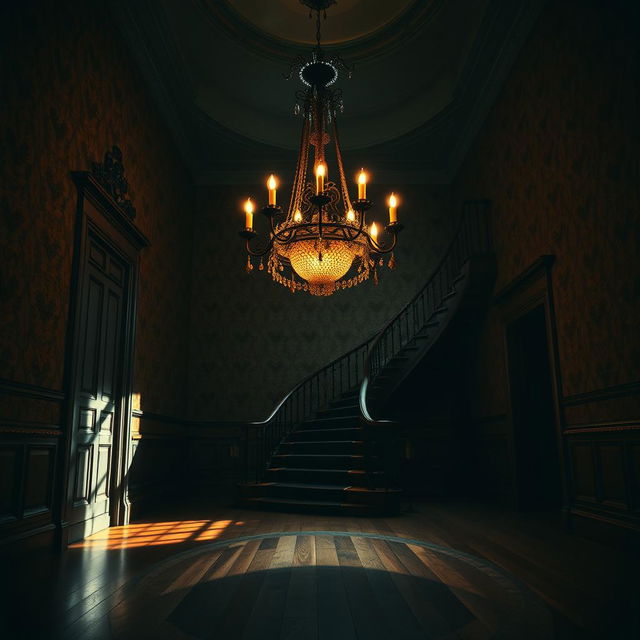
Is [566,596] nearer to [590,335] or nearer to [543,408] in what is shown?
[590,335]

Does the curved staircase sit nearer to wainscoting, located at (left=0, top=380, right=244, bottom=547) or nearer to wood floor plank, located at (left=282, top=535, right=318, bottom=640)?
wainscoting, located at (left=0, top=380, right=244, bottom=547)

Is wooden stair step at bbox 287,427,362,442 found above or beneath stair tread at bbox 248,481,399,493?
above

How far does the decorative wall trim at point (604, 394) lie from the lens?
3.88 m

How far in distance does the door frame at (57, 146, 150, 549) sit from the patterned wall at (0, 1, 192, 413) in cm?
10

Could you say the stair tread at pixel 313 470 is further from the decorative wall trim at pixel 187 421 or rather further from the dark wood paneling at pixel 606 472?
the dark wood paneling at pixel 606 472

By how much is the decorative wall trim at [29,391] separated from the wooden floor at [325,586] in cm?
105

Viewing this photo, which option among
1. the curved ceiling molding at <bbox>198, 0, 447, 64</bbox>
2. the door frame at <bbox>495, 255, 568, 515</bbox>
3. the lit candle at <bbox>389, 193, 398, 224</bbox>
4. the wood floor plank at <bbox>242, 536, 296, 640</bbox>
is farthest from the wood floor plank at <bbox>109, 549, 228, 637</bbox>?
the curved ceiling molding at <bbox>198, 0, 447, 64</bbox>

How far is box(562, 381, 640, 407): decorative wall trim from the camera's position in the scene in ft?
12.7

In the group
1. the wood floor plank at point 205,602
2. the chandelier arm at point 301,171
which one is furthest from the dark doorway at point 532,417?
the wood floor plank at point 205,602

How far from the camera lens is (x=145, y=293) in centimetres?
657

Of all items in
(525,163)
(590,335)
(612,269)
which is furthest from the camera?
(525,163)

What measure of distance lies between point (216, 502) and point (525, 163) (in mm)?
5464

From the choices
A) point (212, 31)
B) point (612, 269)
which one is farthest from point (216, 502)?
point (212, 31)

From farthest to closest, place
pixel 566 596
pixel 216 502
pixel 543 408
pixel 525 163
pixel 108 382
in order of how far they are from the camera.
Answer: pixel 216 502
pixel 543 408
pixel 525 163
pixel 108 382
pixel 566 596
